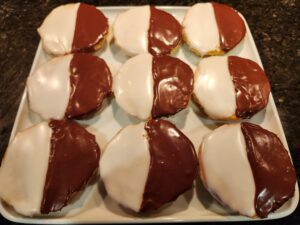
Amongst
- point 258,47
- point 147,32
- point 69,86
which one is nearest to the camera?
point 69,86

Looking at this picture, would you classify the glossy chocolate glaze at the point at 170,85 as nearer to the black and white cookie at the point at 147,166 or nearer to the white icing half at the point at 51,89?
the black and white cookie at the point at 147,166

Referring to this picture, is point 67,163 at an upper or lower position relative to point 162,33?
lower

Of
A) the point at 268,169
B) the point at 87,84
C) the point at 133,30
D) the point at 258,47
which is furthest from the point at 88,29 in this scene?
the point at 268,169

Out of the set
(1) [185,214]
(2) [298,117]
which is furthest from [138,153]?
(2) [298,117]

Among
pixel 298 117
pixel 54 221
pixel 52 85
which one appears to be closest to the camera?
pixel 54 221

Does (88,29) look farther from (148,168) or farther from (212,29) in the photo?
(148,168)

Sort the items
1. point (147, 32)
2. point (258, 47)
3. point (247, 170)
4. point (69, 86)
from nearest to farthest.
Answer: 1. point (247, 170)
2. point (69, 86)
3. point (147, 32)
4. point (258, 47)

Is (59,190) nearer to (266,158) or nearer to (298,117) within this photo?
(266,158)
